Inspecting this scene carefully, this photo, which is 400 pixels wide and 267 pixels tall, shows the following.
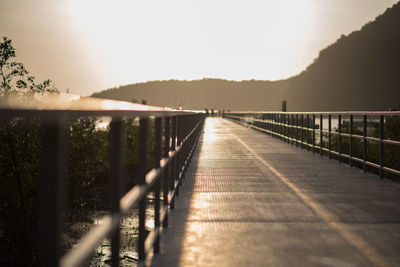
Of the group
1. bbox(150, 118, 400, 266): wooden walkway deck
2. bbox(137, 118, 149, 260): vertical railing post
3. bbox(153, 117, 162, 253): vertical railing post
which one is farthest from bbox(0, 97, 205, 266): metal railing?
bbox(150, 118, 400, 266): wooden walkway deck

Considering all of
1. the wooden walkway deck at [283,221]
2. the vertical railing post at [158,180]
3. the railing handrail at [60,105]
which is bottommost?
the wooden walkway deck at [283,221]

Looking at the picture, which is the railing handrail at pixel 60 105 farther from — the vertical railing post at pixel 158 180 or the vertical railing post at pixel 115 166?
the vertical railing post at pixel 158 180

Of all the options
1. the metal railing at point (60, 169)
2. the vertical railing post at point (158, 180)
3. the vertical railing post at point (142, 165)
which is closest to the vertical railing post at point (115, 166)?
the metal railing at point (60, 169)

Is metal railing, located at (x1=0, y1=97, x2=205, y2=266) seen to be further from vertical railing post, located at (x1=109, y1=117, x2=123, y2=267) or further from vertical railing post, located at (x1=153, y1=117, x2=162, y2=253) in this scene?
vertical railing post, located at (x1=153, y1=117, x2=162, y2=253)

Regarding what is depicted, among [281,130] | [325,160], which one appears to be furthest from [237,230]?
[281,130]

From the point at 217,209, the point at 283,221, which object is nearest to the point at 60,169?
the point at 283,221

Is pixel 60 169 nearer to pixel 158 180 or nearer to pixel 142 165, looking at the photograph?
pixel 142 165

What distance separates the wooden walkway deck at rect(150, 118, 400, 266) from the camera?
14.6 feet

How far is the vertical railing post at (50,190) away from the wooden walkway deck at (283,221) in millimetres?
2867

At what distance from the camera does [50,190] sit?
144 centimetres

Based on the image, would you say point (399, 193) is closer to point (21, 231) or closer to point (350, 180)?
point (350, 180)

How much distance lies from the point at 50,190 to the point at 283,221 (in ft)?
15.4

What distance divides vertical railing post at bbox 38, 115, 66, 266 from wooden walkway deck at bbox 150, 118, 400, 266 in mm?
2867

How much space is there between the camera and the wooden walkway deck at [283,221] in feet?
14.6
